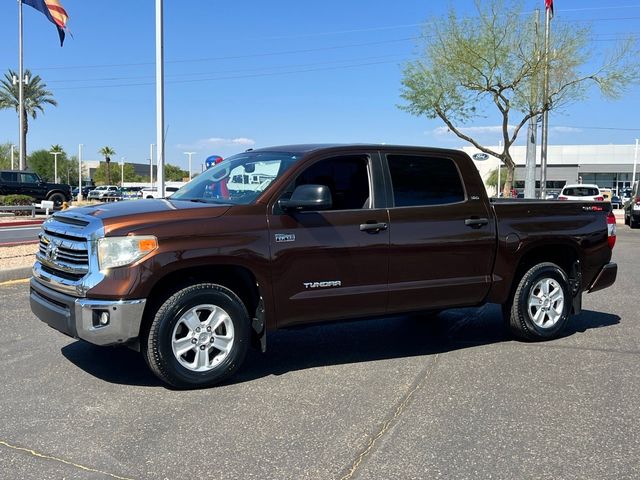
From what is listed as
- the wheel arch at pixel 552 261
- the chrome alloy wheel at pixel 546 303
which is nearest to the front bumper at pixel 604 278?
the wheel arch at pixel 552 261

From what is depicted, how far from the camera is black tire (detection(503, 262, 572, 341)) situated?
6285 millimetres

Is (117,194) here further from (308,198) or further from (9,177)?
(308,198)

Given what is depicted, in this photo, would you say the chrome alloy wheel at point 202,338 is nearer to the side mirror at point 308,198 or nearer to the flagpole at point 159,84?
the side mirror at point 308,198

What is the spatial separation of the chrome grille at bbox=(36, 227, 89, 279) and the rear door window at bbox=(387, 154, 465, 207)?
8.62ft

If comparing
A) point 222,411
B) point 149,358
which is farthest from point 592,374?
point 149,358

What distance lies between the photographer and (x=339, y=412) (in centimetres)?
438

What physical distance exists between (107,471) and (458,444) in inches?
81.2

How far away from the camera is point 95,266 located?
4500 millimetres

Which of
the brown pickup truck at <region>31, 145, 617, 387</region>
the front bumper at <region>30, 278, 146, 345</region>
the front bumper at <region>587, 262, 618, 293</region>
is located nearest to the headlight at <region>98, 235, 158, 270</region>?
the brown pickup truck at <region>31, 145, 617, 387</region>

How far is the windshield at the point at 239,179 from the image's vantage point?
205 inches

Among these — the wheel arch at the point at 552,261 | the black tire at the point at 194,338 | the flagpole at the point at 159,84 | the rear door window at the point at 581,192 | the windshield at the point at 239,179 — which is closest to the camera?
the black tire at the point at 194,338

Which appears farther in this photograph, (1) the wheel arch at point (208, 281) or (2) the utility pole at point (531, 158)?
(2) the utility pole at point (531, 158)

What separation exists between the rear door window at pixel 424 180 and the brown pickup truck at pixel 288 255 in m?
0.01

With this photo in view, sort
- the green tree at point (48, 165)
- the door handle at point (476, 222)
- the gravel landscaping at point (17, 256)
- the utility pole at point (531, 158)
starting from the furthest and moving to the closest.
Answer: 1. the green tree at point (48, 165)
2. the utility pole at point (531, 158)
3. the gravel landscaping at point (17, 256)
4. the door handle at point (476, 222)
